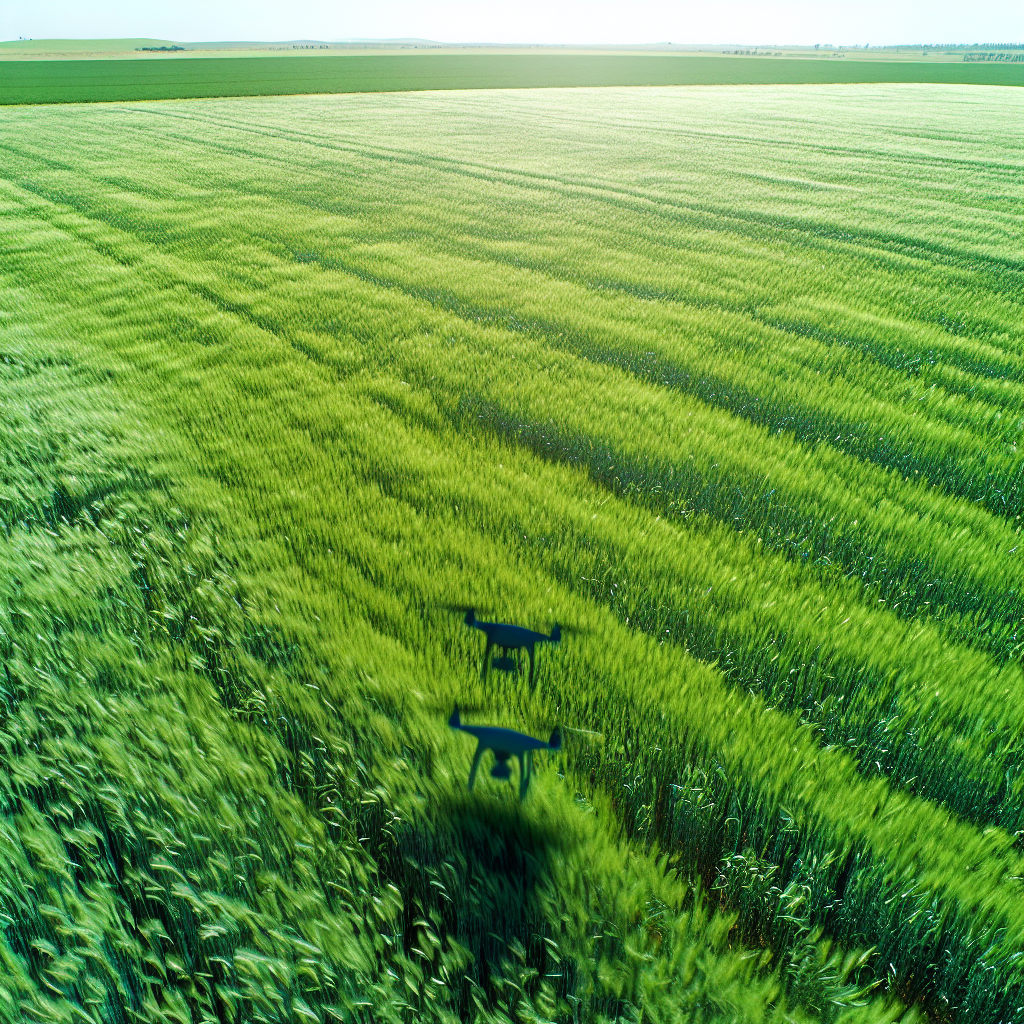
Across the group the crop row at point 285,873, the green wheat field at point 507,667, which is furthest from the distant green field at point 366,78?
the crop row at point 285,873

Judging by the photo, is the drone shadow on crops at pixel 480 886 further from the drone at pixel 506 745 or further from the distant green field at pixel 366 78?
the distant green field at pixel 366 78

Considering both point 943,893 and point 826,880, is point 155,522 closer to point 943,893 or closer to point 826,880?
point 826,880

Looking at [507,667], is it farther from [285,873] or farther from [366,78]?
[366,78]

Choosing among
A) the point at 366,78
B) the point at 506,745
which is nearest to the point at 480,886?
the point at 506,745

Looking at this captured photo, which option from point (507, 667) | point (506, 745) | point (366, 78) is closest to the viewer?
point (506, 745)

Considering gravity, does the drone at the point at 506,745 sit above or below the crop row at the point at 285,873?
above

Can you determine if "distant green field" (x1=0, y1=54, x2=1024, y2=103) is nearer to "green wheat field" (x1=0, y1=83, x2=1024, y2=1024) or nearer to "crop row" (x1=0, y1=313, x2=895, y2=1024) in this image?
"green wheat field" (x1=0, y1=83, x2=1024, y2=1024)

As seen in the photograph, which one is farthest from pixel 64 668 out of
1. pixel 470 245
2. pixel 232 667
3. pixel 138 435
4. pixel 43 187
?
pixel 43 187
